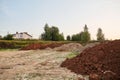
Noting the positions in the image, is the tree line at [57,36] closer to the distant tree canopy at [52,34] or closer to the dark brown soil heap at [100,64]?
the distant tree canopy at [52,34]

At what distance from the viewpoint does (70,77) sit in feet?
36.6

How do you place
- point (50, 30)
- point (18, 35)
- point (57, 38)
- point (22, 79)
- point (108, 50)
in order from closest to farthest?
point (22, 79) < point (108, 50) < point (57, 38) < point (50, 30) < point (18, 35)

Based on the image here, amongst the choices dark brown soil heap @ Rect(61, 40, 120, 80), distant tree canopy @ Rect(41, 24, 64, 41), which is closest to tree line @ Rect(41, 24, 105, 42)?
distant tree canopy @ Rect(41, 24, 64, 41)

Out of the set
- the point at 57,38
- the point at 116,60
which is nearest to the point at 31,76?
the point at 116,60

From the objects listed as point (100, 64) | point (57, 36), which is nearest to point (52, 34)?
point (57, 36)

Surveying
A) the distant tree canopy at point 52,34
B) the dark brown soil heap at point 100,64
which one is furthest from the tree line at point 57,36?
the dark brown soil heap at point 100,64

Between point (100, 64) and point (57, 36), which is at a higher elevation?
point (57, 36)

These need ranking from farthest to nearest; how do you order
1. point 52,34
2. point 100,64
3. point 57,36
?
point 52,34 → point 57,36 → point 100,64

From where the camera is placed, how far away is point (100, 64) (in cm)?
1280

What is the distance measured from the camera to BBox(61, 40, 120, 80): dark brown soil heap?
36.2ft

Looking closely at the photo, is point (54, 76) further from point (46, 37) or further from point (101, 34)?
point (101, 34)

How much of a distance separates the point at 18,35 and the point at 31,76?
96.6 metres

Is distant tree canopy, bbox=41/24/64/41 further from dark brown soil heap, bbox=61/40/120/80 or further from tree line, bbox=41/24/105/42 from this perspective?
dark brown soil heap, bbox=61/40/120/80

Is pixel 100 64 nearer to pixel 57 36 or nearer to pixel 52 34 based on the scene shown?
pixel 57 36
